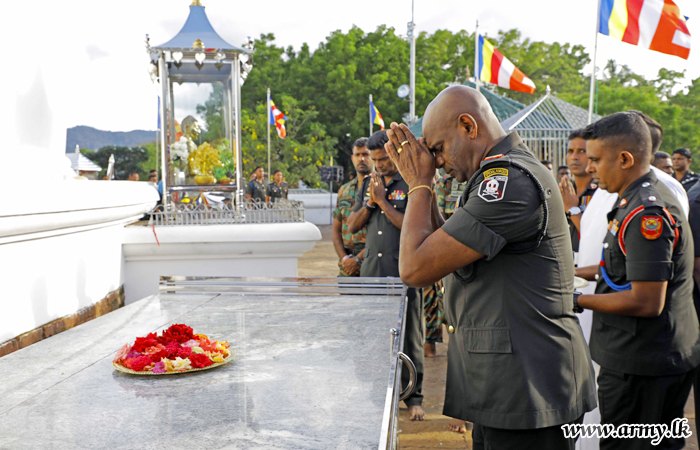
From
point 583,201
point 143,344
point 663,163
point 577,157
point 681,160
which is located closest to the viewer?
point 143,344

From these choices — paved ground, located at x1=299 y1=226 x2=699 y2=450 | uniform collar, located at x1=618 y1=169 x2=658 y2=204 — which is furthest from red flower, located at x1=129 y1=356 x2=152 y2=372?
paved ground, located at x1=299 y1=226 x2=699 y2=450

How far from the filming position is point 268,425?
1308mm

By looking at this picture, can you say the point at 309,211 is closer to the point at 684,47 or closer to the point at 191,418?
the point at 684,47

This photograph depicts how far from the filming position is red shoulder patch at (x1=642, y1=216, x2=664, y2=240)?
2.31 meters

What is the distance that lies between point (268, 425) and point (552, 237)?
3.28ft

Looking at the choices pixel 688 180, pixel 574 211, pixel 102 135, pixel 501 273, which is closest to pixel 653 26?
pixel 688 180

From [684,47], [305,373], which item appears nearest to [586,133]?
[305,373]

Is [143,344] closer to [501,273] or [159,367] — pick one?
[159,367]

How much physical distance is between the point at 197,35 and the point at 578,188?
3.76 meters

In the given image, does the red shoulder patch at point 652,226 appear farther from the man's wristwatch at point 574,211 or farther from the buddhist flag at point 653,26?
the buddhist flag at point 653,26

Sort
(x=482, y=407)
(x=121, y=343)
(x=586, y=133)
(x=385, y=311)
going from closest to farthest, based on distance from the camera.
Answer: (x=482, y=407), (x=121, y=343), (x=385, y=311), (x=586, y=133)

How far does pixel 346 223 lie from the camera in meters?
5.01

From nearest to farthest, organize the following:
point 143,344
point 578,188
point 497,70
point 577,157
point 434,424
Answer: point 143,344, point 434,424, point 577,157, point 578,188, point 497,70

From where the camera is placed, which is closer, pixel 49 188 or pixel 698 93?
pixel 49 188
